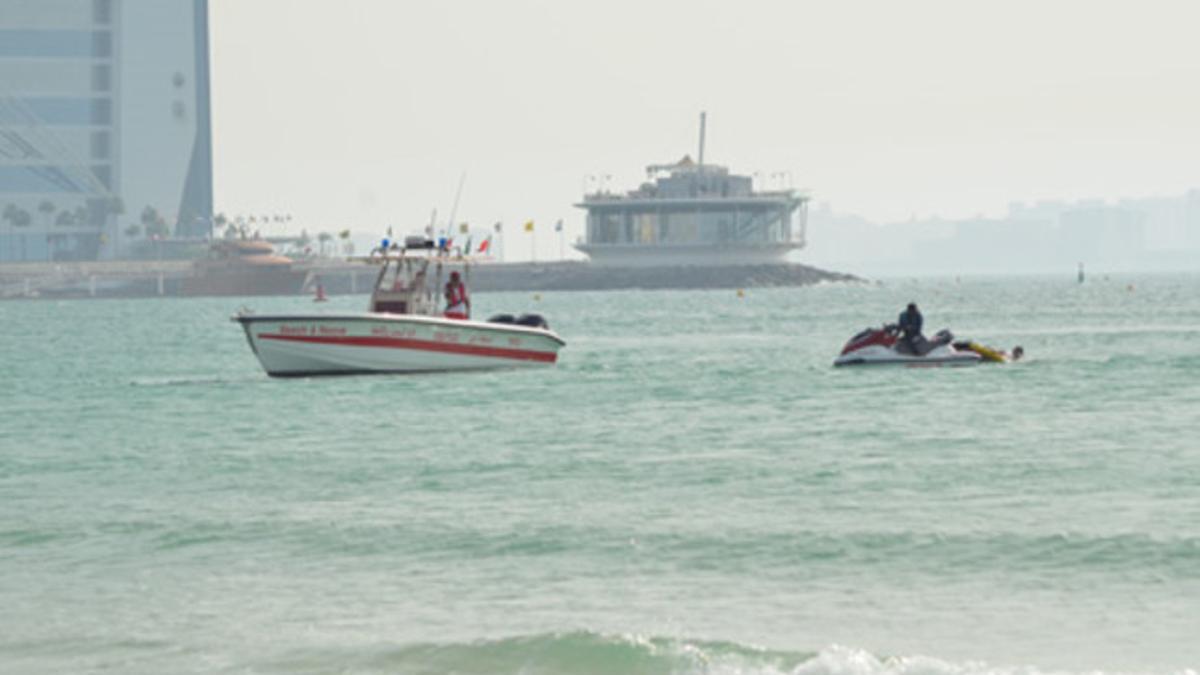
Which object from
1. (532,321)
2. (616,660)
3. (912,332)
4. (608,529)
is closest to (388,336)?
(532,321)

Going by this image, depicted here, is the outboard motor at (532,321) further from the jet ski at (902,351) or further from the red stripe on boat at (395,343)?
the jet ski at (902,351)

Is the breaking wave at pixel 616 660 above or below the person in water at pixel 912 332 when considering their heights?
below

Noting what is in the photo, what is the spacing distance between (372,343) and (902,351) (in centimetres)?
1319

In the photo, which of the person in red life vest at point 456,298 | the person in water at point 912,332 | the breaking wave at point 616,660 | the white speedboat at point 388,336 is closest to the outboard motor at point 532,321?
the white speedboat at point 388,336

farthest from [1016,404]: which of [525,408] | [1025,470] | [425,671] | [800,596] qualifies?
[425,671]

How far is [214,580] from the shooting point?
23.0 meters

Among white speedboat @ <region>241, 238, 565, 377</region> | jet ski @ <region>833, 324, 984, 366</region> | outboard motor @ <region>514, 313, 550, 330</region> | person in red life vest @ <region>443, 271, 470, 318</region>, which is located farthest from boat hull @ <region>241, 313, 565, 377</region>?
jet ski @ <region>833, 324, 984, 366</region>

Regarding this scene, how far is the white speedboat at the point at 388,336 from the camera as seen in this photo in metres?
50.4

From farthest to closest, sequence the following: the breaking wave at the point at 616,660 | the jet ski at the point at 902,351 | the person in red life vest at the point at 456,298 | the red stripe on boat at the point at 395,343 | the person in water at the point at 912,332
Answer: the jet ski at the point at 902,351 < the person in water at the point at 912,332 < the red stripe on boat at the point at 395,343 < the person in red life vest at the point at 456,298 < the breaking wave at the point at 616,660

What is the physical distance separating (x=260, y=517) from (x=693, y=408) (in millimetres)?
19490

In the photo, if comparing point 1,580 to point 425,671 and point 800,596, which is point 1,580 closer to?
point 425,671

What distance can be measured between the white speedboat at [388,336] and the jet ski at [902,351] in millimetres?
9263

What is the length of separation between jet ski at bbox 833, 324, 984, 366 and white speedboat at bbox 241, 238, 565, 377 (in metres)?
9.26

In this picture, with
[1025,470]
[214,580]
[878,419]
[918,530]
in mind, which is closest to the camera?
[214,580]
